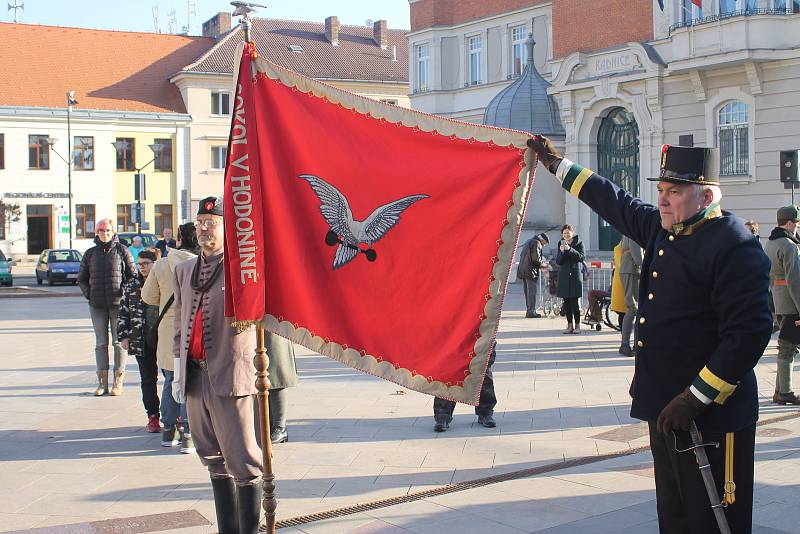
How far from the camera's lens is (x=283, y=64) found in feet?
211

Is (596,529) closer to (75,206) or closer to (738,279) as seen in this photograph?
(738,279)

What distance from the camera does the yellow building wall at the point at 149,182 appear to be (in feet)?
192

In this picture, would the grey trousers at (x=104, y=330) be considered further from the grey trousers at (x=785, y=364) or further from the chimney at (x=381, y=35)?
the chimney at (x=381, y=35)

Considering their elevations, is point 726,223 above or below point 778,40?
below

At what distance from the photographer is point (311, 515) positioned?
6.62 metres

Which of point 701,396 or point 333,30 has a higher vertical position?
point 333,30

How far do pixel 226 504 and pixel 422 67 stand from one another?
39889 mm

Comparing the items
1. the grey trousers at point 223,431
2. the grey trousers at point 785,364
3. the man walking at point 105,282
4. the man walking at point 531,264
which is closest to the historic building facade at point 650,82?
the man walking at point 531,264

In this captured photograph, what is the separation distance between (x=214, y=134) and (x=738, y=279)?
59.2 m

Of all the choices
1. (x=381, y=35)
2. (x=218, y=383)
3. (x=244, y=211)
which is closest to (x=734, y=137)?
(x=244, y=211)

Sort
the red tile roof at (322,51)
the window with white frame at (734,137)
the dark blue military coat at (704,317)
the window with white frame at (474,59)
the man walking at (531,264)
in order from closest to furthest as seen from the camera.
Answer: the dark blue military coat at (704,317)
the man walking at (531,264)
the window with white frame at (734,137)
the window with white frame at (474,59)
the red tile roof at (322,51)

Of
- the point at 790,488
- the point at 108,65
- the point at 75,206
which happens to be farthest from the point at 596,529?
the point at 108,65

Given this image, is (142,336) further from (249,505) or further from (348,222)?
(348,222)

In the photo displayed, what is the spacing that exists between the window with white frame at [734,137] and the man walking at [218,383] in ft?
85.1
